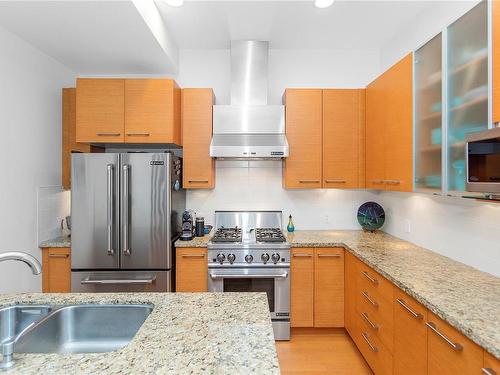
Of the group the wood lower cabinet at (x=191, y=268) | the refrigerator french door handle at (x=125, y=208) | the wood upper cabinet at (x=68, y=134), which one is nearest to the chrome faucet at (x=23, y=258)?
the refrigerator french door handle at (x=125, y=208)

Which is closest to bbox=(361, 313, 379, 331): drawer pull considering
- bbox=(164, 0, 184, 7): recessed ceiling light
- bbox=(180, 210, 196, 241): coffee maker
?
bbox=(180, 210, 196, 241): coffee maker

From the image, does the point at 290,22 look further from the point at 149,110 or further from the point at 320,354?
the point at 320,354

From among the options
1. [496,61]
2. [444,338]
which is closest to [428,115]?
[496,61]

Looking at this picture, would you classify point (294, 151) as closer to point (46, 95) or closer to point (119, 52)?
point (119, 52)

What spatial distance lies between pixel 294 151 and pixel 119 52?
6.24 feet

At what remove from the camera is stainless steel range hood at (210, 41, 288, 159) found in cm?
289

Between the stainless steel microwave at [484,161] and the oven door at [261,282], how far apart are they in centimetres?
173

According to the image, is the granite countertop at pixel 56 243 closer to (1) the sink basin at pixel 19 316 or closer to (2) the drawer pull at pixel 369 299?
(1) the sink basin at pixel 19 316

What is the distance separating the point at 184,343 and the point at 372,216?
261 cm

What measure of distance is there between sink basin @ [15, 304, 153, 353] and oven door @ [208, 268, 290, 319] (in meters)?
1.39

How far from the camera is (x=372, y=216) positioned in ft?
10.2

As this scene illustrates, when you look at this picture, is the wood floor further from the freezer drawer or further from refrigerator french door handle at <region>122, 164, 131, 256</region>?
refrigerator french door handle at <region>122, 164, 131, 256</region>

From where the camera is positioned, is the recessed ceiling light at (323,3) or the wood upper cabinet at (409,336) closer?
the wood upper cabinet at (409,336)

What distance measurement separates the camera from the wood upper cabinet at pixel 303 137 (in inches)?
119
